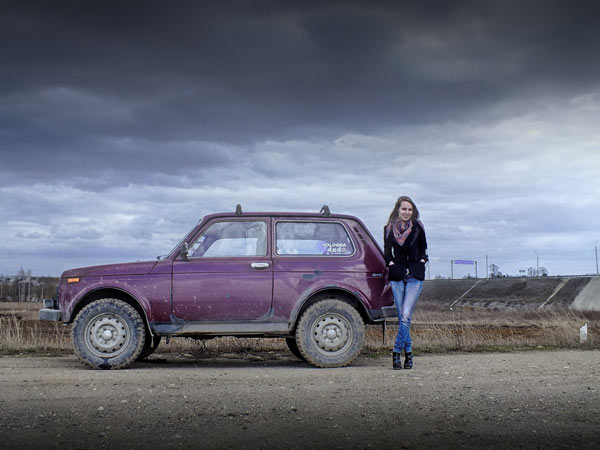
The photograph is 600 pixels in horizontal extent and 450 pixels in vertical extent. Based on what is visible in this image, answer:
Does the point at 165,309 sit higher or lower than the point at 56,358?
higher

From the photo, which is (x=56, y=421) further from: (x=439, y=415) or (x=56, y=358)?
(x=56, y=358)

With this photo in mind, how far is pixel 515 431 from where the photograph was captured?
4.77 m

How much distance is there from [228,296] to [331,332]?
1.43 metres

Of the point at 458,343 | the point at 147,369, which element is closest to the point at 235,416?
the point at 147,369

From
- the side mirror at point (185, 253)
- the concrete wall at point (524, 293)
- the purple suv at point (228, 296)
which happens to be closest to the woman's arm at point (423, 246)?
the purple suv at point (228, 296)

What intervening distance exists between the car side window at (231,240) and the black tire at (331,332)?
1.09 metres

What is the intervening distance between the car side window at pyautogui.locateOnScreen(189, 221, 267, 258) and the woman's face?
1.86 m

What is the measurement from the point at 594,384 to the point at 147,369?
5276 millimetres

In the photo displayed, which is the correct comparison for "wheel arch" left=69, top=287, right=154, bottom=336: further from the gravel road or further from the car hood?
the gravel road

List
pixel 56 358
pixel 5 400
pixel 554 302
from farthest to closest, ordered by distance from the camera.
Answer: pixel 554 302 → pixel 56 358 → pixel 5 400

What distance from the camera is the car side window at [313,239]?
8945mm

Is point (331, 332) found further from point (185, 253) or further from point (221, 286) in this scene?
point (185, 253)

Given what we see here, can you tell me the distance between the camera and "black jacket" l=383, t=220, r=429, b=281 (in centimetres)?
834

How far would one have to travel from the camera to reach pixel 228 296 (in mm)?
8617
